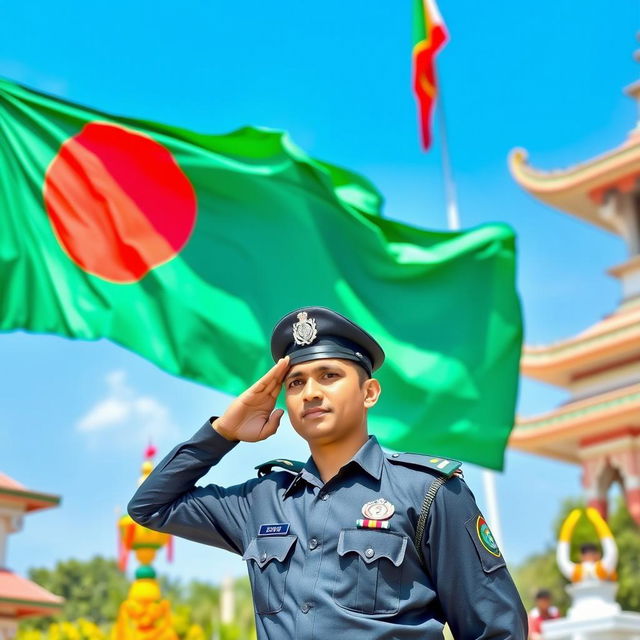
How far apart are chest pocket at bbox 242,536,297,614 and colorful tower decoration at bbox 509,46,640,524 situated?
63.2ft

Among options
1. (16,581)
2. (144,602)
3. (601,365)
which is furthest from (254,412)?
(601,365)

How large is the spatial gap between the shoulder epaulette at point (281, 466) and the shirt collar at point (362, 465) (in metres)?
0.04

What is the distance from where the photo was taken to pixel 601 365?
23094 millimetres

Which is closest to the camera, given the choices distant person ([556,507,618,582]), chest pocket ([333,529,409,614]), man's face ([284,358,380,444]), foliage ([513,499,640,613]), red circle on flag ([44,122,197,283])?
chest pocket ([333,529,409,614])

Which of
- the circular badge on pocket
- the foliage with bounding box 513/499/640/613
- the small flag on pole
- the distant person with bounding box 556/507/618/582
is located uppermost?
the small flag on pole

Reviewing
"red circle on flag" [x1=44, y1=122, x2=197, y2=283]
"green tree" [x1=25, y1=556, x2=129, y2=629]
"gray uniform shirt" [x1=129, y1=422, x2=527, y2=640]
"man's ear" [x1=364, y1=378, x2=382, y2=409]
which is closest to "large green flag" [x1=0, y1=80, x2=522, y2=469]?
"red circle on flag" [x1=44, y1=122, x2=197, y2=283]

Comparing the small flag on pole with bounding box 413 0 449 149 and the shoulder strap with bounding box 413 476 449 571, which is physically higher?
the small flag on pole with bounding box 413 0 449 149

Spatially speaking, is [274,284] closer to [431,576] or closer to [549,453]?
[431,576]

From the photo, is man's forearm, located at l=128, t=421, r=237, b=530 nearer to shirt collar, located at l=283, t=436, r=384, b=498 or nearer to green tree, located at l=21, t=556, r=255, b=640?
shirt collar, located at l=283, t=436, r=384, b=498

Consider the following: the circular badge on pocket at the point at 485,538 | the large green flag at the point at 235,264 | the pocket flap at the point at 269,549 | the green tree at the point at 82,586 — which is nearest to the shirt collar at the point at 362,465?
the pocket flap at the point at 269,549

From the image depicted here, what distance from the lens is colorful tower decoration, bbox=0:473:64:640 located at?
8.91 m

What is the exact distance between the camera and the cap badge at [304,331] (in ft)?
8.88

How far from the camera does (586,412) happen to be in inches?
871

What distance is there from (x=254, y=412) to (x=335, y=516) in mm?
376
